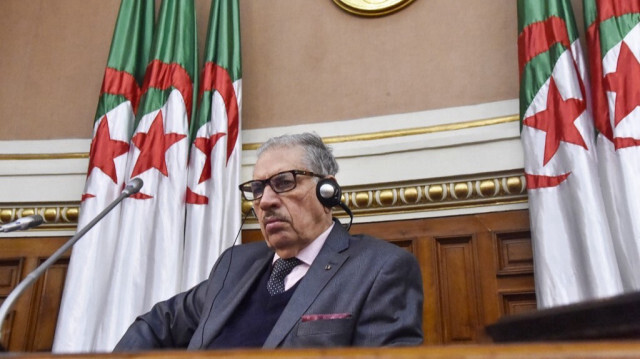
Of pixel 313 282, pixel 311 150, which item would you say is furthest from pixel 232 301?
pixel 311 150

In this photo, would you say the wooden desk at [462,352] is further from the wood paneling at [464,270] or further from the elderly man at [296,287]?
the wood paneling at [464,270]

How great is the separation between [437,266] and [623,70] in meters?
1.08

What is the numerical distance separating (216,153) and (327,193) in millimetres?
1187

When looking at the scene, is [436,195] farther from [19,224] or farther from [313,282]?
[19,224]

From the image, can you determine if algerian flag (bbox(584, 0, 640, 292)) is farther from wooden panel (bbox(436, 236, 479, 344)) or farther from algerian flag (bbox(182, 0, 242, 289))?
algerian flag (bbox(182, 0, 242, 289))

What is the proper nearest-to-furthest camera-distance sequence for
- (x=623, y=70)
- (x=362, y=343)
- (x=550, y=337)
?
(x=550, y=337) → (x=362, y=343) → (x=623, y=70)

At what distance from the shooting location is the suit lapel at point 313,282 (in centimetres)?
155

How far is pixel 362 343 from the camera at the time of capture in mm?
1467


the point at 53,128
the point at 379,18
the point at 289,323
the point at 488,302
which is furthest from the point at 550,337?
the point at 53,128

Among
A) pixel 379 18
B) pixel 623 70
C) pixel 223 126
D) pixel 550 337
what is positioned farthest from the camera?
pixel 379 18

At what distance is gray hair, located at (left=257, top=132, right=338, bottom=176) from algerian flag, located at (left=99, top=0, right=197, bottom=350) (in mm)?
961

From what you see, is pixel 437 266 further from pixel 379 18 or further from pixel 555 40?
pixel 379 18

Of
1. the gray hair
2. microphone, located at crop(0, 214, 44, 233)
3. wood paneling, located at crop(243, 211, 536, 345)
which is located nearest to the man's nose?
the gray hair

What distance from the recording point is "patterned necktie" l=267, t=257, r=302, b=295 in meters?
1.82
